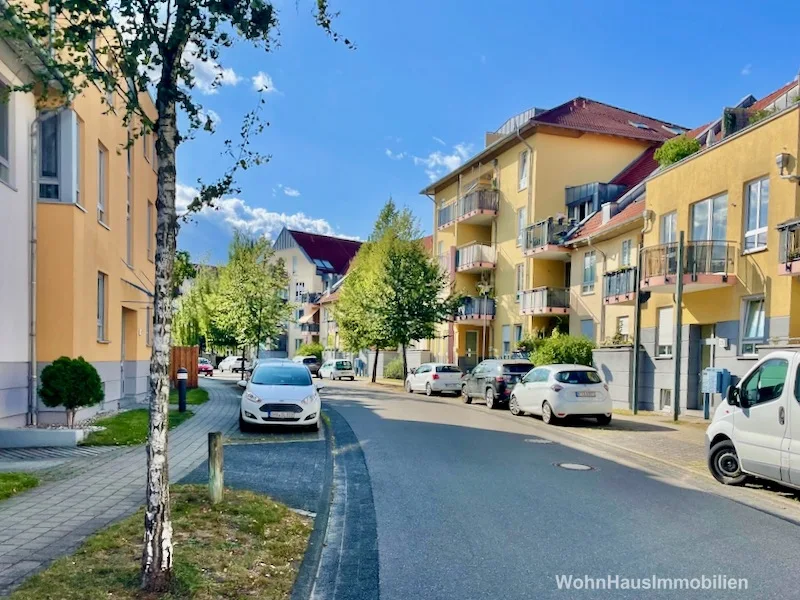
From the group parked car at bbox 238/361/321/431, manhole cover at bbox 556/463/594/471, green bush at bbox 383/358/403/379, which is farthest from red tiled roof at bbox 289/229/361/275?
manhole cover at bbox 556/463/594/471

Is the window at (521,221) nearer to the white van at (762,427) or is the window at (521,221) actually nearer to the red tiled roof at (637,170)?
the red tiled roof at (637,170)

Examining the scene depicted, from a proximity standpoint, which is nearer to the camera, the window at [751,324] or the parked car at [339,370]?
the window at [751,324]

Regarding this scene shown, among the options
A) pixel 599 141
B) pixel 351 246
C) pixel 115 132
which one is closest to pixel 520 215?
pixel 599 141

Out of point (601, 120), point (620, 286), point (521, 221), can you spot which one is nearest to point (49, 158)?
point (620, 286)

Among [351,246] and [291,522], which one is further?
[351,246]

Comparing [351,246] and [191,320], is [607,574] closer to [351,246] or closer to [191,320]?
[191,320]

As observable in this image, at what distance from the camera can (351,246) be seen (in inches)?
3209

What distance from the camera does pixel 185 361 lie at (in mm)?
27891

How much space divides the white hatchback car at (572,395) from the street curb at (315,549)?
867 centimetres

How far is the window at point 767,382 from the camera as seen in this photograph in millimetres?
8328

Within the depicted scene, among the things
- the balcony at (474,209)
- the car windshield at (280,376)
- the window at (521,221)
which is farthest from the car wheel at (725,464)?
the balcony at (474,209)

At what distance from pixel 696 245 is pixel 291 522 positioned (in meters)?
15.2

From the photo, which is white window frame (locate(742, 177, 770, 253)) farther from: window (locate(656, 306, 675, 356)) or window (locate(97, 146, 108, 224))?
window (locate(97, 146, 108, 224))

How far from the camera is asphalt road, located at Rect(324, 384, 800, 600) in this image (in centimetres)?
520
